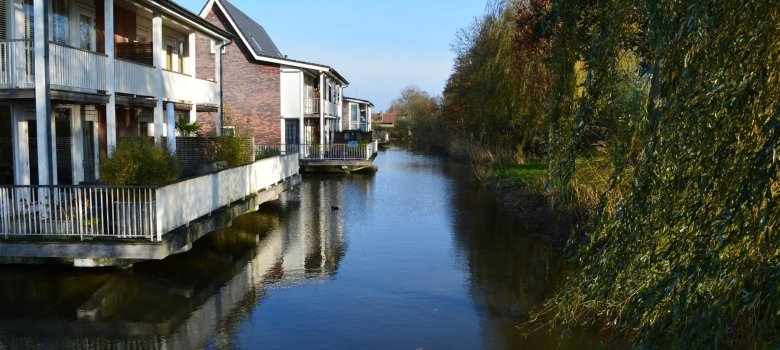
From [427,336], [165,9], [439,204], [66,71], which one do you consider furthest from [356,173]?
[427,336]

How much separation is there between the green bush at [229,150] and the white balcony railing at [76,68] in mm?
4940

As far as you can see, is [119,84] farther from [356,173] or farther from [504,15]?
[356,173]

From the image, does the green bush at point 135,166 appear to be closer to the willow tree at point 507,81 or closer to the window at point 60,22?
the window at point 60,22

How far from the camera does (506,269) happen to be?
1368cm

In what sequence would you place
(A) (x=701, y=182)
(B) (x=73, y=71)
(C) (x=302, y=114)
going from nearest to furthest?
(A) (x=701, y=182), (B) (x=73, y=71), (C) (x=302, y=114)

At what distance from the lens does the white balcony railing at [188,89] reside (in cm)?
1909

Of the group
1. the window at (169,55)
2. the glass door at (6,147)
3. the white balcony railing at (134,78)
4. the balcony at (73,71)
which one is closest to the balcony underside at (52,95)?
the balcony at (73,71)

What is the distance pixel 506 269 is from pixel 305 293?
4.30 meters

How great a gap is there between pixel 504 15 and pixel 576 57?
15568 mm

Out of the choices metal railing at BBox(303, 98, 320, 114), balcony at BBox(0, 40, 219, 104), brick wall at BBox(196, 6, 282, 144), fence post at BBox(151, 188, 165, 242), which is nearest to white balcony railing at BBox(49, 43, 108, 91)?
balcony at BBox(0, 40, 219, 104)

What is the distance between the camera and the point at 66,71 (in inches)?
525

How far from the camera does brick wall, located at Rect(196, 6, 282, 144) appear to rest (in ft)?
118

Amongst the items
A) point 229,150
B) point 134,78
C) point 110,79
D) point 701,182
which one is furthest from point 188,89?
point 701,182

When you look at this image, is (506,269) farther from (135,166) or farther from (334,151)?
(334,151)
